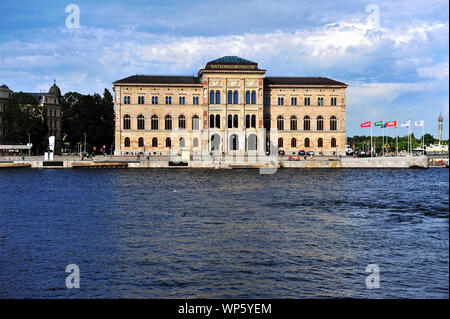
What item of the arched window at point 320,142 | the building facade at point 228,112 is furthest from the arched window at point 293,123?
the arched window at point 320,142

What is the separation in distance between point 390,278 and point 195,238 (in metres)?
9.89

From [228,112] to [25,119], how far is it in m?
44.8

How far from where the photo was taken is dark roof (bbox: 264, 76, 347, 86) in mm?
106812

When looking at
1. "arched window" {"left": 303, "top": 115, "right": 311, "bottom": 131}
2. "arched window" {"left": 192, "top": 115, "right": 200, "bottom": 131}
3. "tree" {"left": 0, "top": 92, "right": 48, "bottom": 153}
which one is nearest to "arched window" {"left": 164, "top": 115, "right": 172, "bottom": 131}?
"arched window" {"left": 192, "top": 115, "right": 200, "bottom": 131}

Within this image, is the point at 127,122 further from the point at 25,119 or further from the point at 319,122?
the point at 319,122

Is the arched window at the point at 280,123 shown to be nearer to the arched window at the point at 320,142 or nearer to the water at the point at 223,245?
the arched window at the point at 320,142

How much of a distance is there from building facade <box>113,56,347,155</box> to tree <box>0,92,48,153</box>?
20.8 m

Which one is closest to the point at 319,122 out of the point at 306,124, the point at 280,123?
Answer: the point at 306,124

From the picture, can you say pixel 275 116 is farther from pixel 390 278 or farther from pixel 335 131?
pixel 390 278

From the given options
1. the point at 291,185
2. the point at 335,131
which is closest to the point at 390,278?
the point at 291,185

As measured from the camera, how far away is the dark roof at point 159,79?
104250mm

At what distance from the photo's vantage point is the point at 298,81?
355ft

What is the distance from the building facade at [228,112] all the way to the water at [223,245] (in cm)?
6028

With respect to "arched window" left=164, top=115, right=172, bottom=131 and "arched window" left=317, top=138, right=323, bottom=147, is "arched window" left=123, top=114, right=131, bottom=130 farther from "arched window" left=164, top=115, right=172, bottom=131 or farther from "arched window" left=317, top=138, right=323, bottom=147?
"arched window" left=317, top=138, right=323, bottom=147
